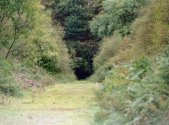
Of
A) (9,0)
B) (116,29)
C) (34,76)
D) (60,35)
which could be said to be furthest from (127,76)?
(60,35)

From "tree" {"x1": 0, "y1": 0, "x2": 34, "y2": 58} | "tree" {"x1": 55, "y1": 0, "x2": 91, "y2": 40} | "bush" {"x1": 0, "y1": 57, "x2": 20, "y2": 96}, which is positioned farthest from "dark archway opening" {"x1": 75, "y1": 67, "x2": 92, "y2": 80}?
"bush" {"x1": 0, "y1": 57, "x2": 20, "y2": 96}

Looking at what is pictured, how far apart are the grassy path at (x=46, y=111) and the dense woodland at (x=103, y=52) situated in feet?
3.57

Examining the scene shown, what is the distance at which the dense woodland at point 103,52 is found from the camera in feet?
36.8

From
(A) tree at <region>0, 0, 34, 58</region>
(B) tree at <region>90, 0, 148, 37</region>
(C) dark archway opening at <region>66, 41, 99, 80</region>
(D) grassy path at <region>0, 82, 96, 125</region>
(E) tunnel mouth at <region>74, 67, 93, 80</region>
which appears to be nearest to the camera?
(D) grassy path at <region>0, 82, 96, 125</region>

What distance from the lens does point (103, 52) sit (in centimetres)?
3775

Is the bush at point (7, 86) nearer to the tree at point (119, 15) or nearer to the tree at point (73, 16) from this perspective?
the tree at point (119, 15)

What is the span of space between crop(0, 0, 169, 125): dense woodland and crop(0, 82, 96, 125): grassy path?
3.57 feet

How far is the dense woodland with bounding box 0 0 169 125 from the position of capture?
11.2m

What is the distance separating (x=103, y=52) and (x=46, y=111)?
68.8 ft

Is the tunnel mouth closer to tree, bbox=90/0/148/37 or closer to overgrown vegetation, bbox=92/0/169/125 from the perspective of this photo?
tree, bbox=90/0/148/37

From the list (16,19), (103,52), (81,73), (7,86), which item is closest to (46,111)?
(7,86)

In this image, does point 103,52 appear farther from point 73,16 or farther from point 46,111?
point 46,111

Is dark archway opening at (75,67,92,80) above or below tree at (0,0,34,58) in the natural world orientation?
below

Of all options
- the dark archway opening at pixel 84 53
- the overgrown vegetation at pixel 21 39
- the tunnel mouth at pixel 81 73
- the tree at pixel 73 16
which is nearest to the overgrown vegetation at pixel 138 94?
the overgrown vegetation at pixel 21 39
